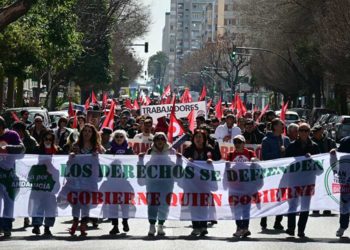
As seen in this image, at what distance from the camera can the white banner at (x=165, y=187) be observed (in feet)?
49.8

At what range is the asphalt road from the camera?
45.1 ft

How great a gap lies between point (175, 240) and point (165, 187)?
3.68ft

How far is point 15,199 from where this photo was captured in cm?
1507

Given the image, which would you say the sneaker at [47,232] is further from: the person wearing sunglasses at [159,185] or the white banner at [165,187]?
the person wearing sunglasses at [159,185]

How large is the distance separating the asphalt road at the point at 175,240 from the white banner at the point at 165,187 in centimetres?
37

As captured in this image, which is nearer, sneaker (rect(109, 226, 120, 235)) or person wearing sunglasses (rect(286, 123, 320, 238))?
sneaker (rect(109, 226, 120, 235))

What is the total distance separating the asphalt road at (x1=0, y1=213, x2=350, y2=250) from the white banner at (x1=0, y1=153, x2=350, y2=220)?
1.22ft

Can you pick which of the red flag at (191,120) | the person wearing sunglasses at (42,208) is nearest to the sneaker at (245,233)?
the person wearing sunglasses at (42,208)

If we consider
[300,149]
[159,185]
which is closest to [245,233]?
[159,185]

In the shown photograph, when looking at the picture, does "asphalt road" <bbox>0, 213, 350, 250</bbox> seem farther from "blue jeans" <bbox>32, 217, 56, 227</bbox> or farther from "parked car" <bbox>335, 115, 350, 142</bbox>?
"parked car" <bbox>335, 115, 350, 142</bbox>

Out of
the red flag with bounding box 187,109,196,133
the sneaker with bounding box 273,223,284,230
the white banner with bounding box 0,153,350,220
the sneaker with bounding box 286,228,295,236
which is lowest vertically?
the sneaker with bounding box 273,223,284,230

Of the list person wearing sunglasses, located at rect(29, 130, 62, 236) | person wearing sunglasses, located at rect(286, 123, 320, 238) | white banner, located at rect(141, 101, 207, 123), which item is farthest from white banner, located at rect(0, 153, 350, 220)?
white banner, located at rect(141, 101, 207, 123)

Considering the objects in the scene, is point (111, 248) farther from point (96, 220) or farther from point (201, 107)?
point (201, 107)

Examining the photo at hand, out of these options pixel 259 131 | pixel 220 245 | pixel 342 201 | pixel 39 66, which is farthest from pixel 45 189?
pixel 39 66
